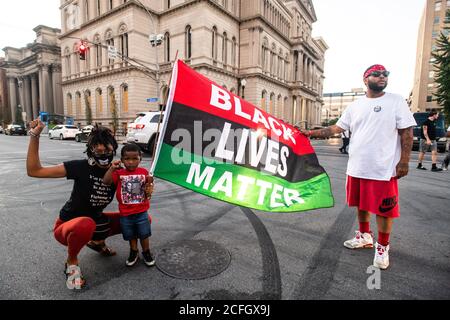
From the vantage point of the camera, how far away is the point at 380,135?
9.20ft

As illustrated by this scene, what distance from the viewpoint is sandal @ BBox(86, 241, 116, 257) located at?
2793 millimetres

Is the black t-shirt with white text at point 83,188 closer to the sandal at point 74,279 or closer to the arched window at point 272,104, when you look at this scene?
the sandal at point 74,279

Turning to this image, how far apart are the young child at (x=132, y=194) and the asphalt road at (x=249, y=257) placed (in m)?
0.29

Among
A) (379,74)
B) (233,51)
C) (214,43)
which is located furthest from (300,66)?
(379,74)

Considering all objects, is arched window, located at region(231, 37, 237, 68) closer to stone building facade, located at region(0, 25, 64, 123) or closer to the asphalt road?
stone building facade, located at region(0, 25, 64, 123)

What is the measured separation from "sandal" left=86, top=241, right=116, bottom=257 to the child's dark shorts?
0.39 meters

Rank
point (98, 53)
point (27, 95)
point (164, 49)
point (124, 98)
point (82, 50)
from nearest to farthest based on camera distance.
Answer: point (82, 50), point (124, 98), point (164, 49), point (98, 53), point (27, 95)

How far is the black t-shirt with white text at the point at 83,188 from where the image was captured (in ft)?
8.07

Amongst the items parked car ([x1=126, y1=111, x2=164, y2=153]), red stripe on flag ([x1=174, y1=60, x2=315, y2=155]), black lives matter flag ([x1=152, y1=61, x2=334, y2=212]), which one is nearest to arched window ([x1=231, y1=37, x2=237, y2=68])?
parked car ([x1=126, y1=111, x2=164, y2=153])

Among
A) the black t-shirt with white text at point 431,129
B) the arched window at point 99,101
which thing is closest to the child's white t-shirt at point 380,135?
the black t-shirt with white text at point 431,129

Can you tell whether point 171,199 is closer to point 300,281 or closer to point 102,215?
point 102,215

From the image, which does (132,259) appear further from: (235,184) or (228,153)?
(228,153)

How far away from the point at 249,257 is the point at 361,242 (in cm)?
134

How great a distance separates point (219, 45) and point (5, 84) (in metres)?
66.1
